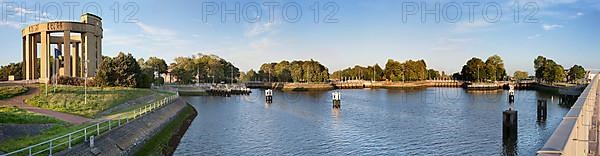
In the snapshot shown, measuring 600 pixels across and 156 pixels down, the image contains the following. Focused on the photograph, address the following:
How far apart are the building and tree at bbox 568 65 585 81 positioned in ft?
394

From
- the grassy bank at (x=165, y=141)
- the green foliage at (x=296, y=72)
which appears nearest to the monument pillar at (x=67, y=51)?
the grassy bank at (x=165, y=141)

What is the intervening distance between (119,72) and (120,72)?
0.36 ft

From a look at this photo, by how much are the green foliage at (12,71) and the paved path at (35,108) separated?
2037 inches

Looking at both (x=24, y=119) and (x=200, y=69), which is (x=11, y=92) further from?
(x=200, y=69)

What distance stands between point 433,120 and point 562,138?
38.0m

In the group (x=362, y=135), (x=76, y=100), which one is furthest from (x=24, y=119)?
A: (x=362, y=135)

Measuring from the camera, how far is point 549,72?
126 meters

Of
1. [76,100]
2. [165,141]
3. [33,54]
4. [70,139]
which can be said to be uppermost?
[33,54]

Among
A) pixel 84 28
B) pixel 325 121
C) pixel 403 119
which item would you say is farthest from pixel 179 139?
pixel 84 28

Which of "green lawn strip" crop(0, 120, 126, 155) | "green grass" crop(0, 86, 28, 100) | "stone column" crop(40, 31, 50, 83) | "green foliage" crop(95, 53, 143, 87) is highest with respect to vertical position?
"stone column" crop(40, 31, 50, 83)

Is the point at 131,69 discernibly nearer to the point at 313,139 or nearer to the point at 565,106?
the point at 313,139

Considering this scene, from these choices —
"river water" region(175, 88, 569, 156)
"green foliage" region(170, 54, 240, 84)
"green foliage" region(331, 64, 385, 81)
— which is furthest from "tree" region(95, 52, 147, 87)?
"green foliage" region(331, 64, 385, 81)

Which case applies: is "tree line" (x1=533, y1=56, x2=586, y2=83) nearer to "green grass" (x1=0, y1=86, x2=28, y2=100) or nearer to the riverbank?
the riverbank

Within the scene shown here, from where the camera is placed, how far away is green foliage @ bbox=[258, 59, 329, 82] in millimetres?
154125
